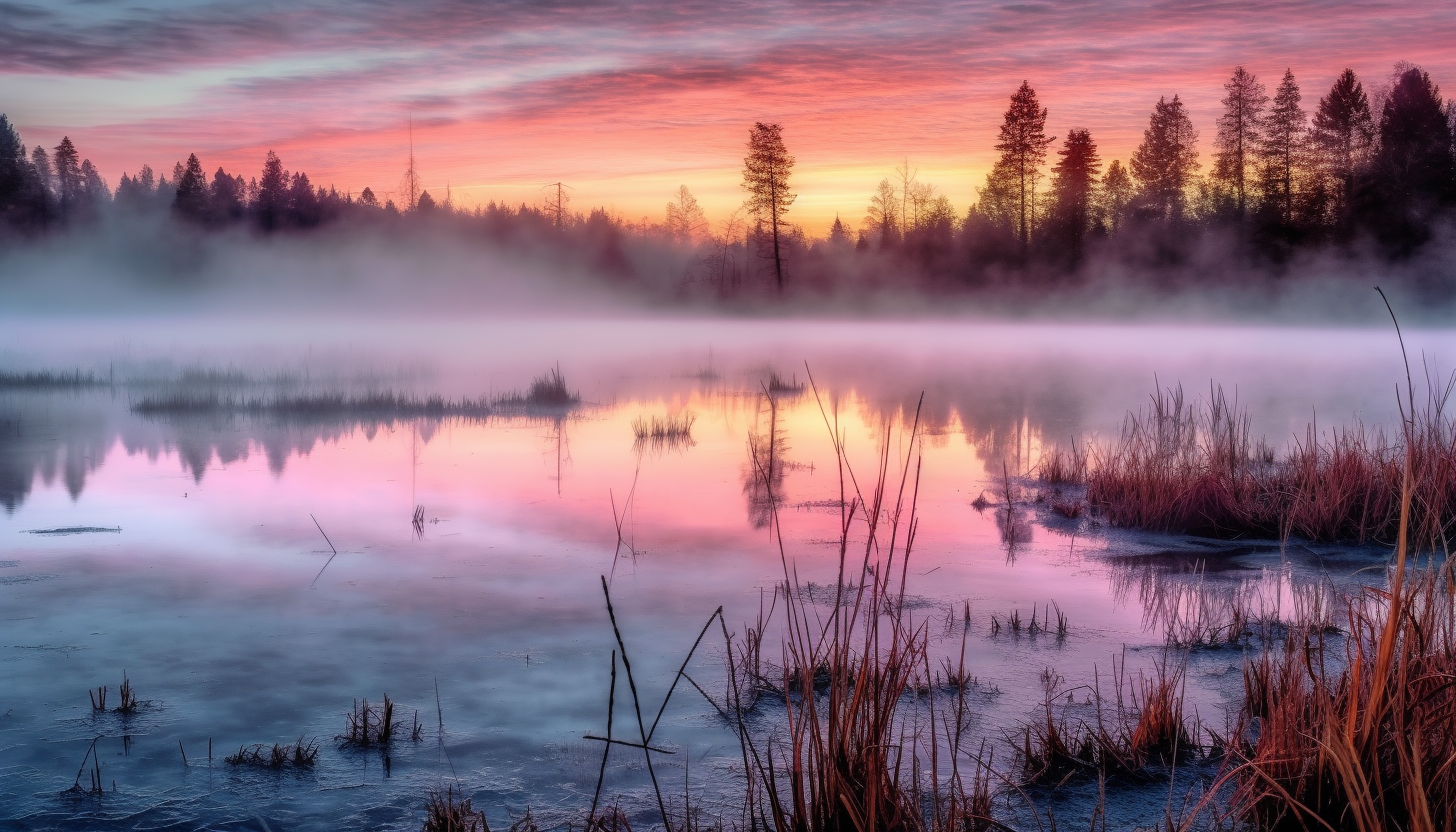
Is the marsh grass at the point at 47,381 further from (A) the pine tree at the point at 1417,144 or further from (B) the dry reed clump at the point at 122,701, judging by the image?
(A) the pine tree at the point at 1417,144

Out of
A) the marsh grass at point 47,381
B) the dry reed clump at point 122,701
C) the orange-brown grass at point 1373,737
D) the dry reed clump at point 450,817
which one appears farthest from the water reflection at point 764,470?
the marsh grass at point 47,381

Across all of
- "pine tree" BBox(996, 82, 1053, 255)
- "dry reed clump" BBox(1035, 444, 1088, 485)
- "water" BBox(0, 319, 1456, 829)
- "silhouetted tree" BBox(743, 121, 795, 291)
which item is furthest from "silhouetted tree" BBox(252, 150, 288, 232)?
"dry reed clump" BBox(1035, 444, 1088, 485)

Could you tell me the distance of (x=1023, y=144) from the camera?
2117 inches

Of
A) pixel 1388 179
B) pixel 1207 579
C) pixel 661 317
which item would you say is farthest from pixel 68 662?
pixel 661 317

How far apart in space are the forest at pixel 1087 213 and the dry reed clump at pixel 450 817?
48955mm

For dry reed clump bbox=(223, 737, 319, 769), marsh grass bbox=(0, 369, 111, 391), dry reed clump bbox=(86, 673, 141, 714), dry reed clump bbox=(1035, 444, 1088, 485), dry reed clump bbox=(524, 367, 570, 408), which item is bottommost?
dry reed clump bbox=(223, 737, 319, 769)

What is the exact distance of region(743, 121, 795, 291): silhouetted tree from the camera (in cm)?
5486

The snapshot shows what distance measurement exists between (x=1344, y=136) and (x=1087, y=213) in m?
11.9

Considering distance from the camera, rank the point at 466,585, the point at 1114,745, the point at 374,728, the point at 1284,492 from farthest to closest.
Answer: the point at 1284,492, the point at 466,585, the point at 374,728, the point at 1114,745

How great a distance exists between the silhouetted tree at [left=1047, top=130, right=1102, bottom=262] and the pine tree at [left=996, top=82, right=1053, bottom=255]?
1019 millimetres

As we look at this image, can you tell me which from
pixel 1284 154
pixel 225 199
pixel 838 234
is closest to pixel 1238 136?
pixel 1284 154

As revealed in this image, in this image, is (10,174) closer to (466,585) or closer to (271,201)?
(271,201)

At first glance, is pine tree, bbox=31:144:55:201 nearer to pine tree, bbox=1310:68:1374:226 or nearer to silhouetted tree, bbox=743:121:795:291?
silhouetted tree, bbox=743:121:795:291

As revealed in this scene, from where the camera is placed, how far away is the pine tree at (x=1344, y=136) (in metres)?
45.3
